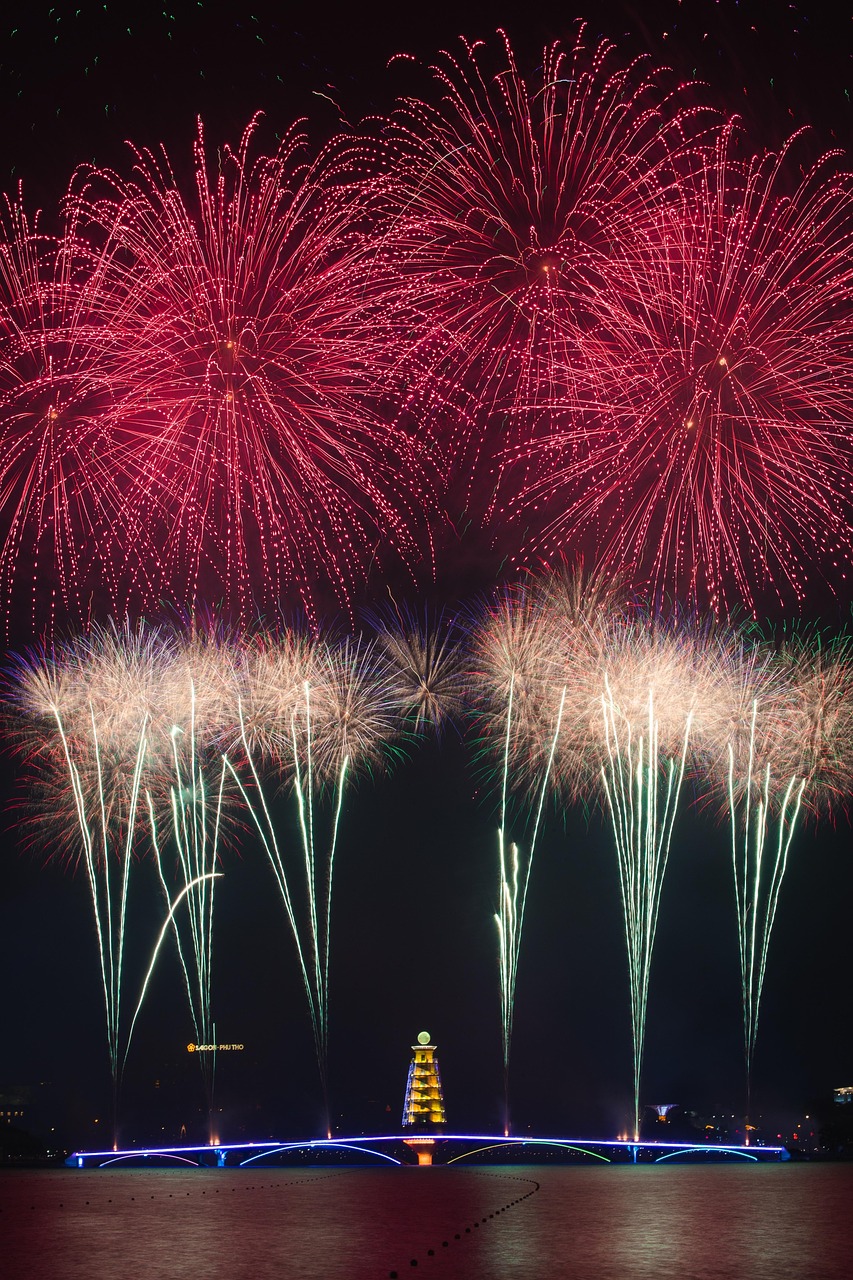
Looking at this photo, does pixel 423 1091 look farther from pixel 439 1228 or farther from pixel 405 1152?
pixel 439 1228

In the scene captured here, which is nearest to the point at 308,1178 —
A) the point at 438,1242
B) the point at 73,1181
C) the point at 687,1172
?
the point at 73,1181

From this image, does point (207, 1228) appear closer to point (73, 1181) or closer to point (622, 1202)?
point (622, 1202)

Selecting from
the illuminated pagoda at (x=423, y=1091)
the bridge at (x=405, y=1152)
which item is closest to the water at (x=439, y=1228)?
the bridge at (x=405, y=1152)

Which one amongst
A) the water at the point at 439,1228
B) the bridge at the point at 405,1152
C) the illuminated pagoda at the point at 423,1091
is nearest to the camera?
the water at the point at 439,1228

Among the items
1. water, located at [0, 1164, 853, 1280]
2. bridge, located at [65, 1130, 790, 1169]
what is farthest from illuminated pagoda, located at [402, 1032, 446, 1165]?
water, located at [0, 1164, 853, 1280]

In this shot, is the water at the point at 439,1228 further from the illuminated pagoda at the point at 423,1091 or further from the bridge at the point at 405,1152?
the illuminated pagoda at the point at 423,1091

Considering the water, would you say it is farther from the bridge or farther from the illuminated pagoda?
the illuminated pagoda

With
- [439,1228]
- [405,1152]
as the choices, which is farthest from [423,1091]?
[439,1228]

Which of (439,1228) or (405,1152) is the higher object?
(439,1228)
